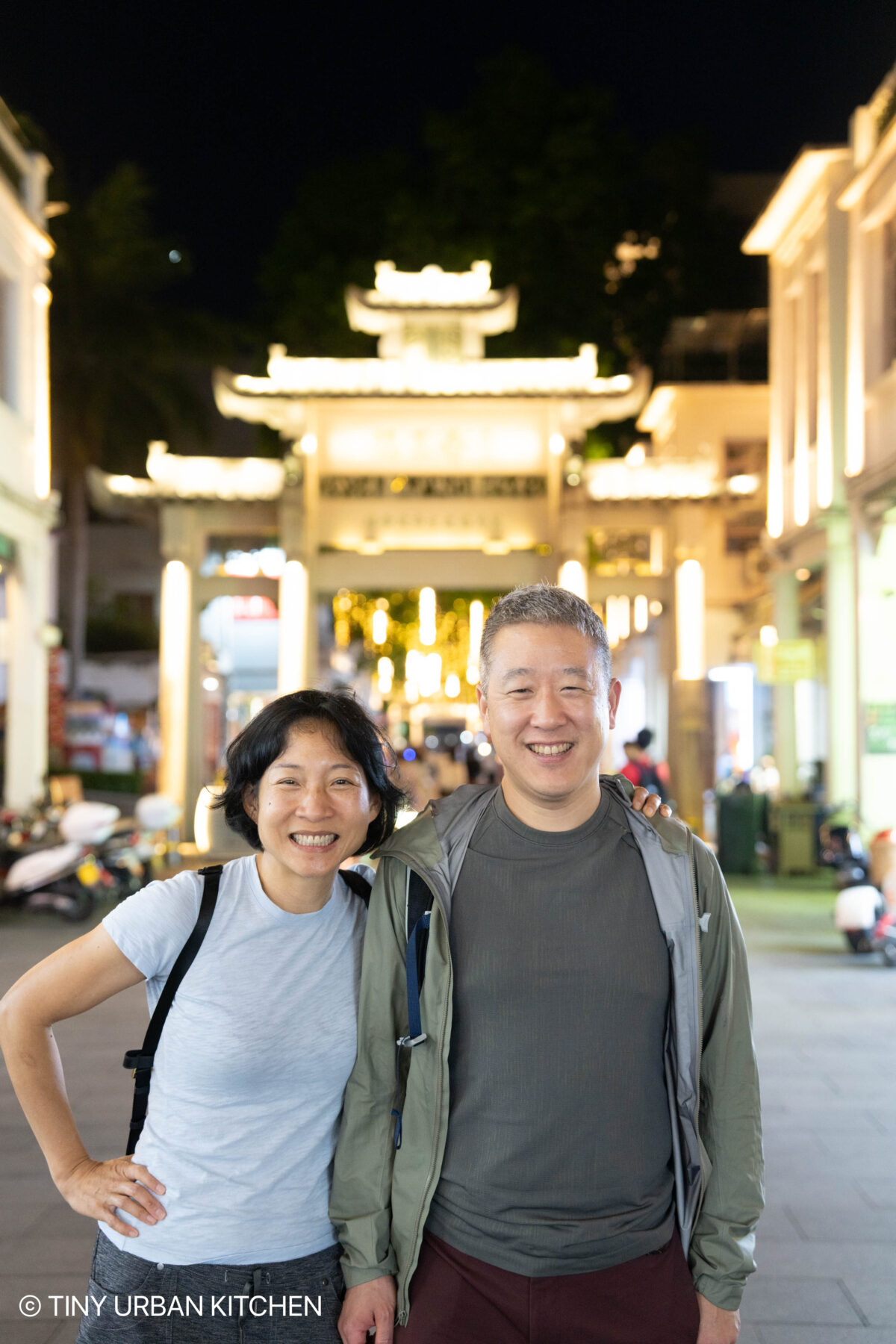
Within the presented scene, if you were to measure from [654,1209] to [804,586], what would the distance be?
17101 millimetres

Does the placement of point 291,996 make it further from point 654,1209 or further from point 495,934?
point 654,1209

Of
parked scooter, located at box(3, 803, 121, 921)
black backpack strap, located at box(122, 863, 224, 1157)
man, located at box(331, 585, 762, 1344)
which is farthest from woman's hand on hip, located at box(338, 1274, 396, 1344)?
parked scooter, located at box(3, 803, 121, 921)

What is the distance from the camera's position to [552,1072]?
233cm

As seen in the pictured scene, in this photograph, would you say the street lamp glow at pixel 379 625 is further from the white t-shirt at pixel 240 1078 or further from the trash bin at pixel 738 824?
the white t-shirt at pixel 240 1078

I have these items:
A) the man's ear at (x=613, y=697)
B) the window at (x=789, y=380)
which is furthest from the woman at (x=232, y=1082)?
the window at (x=789, y=380)

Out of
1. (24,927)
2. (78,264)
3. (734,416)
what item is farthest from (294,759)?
(78,264)

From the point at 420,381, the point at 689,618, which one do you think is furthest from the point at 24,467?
the point at 689,618

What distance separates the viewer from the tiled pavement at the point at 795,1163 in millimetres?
3875

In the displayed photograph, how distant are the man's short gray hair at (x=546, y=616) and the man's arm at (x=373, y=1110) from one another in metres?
0.60

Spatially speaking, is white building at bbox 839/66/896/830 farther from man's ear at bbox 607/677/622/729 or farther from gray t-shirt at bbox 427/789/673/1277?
gray t-shirt at bbox 427/789/673/1277

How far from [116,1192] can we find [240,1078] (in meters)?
0.34

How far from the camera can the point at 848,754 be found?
50.7 ft

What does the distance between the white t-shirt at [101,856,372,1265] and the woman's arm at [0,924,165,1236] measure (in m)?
0.03

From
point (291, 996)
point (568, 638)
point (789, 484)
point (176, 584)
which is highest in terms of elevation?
point (789, 484)
